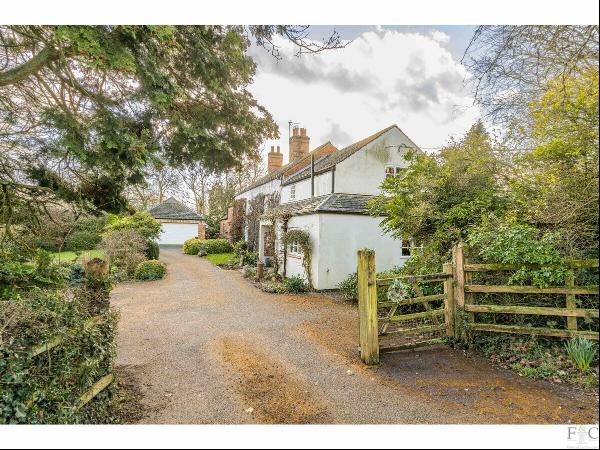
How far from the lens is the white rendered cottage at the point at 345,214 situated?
9.30 metres

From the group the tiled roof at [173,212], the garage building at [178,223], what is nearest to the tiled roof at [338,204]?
the garage building at [178,223]

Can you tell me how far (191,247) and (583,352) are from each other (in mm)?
18624

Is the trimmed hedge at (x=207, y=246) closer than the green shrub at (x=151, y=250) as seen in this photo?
No

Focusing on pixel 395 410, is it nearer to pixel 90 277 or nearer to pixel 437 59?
pixel 90 277

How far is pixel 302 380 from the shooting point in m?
3.94

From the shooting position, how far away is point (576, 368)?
2.95m

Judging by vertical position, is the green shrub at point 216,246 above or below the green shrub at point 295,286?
above

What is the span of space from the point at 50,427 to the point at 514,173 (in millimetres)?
6048

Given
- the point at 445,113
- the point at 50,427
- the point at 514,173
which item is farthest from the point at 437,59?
the point at 50,427

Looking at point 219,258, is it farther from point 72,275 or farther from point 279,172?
point 72,275

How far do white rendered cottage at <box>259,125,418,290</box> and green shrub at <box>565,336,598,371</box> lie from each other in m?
5.68

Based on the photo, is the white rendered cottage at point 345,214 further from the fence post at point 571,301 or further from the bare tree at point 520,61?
the fence post at point 571,301

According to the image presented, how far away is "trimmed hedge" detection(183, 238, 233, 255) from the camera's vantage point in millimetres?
19109

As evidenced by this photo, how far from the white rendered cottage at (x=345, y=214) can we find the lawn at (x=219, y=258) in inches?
233
